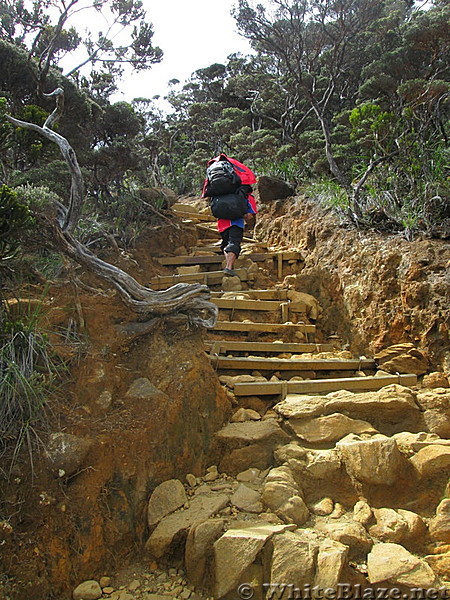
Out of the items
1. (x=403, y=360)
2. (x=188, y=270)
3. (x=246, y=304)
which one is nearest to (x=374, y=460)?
(x=403, y=360)

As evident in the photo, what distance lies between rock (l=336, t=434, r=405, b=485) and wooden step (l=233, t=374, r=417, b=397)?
3.17ft

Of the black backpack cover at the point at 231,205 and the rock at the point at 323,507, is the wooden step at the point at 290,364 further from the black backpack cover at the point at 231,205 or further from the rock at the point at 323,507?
the black backpack cover at the point at 231,205

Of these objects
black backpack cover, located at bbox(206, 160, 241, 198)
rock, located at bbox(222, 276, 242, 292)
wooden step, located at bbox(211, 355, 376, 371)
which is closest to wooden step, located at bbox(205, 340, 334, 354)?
wooden step, located at bbox(211, 355, 376, 371)

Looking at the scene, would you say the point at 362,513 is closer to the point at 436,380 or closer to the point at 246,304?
the point at 436,380

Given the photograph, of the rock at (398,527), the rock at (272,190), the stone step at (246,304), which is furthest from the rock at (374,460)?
the rock at (272,190)

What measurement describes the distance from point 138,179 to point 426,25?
21.9ft

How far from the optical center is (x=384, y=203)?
5848mm

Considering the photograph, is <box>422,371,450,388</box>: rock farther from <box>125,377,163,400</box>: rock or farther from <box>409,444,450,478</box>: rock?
<box>125,377,163,400</box>: rock

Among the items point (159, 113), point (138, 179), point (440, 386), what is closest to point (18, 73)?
point (138, 179)

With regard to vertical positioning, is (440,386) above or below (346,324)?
below

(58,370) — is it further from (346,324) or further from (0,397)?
(346,324)

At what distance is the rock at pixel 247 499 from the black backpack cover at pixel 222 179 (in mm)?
4095

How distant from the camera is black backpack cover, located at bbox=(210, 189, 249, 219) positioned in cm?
616

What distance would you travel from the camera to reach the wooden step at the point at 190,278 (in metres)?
6.85
